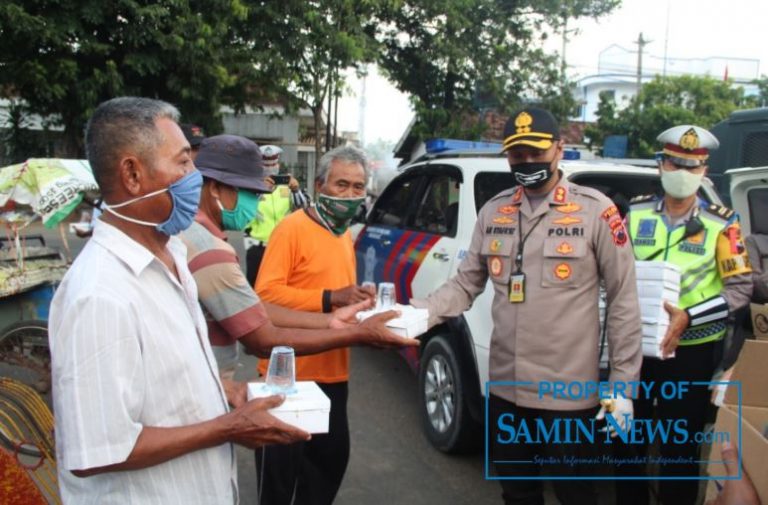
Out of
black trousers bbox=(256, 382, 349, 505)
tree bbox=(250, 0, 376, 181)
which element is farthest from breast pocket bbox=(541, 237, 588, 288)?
tree bbox=(250, 0, 376, 181)

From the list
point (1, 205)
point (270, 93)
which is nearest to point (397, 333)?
point (1, 205)

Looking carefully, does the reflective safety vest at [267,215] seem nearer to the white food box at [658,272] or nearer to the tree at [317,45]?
the white food box at [658,272]

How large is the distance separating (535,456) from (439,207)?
219 centimetres

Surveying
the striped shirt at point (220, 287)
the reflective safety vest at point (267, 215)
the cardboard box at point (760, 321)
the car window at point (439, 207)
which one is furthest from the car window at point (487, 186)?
the reflective safety vest at point (267, 215)

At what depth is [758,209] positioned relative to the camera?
3.57 m

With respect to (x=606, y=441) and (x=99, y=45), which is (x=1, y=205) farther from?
(x=99, y=45)

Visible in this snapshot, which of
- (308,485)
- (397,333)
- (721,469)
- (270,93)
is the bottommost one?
(308,485)

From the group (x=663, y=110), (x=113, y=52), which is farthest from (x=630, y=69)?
(x=113, y=52)

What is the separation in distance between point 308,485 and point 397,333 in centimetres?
85

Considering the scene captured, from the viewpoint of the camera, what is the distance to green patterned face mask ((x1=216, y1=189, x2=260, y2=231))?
2.43 m

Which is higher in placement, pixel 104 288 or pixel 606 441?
pixel 104 288

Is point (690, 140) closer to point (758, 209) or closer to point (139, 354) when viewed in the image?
point (758, 209)

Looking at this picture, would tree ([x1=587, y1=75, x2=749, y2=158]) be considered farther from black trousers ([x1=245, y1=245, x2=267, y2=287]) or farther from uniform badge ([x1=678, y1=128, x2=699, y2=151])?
uniform badge ([x1=678, y1=128, x2=699, y2=151])

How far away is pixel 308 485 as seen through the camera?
2.75m
